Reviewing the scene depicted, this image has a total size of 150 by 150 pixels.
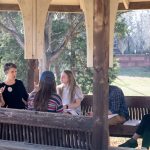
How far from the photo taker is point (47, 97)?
560 centimetres

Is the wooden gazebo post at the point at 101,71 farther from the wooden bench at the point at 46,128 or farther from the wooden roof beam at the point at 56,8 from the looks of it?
the wooden roof beam at the point at 56,8

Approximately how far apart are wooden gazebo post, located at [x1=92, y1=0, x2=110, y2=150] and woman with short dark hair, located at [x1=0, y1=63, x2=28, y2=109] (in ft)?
6.09

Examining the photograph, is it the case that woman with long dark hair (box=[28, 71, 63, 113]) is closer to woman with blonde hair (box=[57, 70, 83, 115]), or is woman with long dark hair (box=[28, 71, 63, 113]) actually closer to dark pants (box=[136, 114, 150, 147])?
dark pants (box=[136, 114, 150, 147])

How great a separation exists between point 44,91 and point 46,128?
467 millimetres

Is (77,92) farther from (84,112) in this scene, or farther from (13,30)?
(13,30)

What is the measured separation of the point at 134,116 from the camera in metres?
7.73

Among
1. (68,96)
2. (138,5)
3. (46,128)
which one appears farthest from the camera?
(138,5)

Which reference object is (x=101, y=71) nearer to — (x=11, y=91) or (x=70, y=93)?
(x=11, y=91)

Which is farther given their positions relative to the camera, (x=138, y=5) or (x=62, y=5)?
(x=62, y=5)

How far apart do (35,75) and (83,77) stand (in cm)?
748

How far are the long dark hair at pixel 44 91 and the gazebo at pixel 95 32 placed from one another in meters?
0.76

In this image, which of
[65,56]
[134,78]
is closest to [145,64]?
[134,78]

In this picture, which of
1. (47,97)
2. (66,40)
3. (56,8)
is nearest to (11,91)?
(47,97)

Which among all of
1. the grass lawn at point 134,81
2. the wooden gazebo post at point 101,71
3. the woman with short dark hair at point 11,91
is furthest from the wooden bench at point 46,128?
the grass lawn at point 134,81
